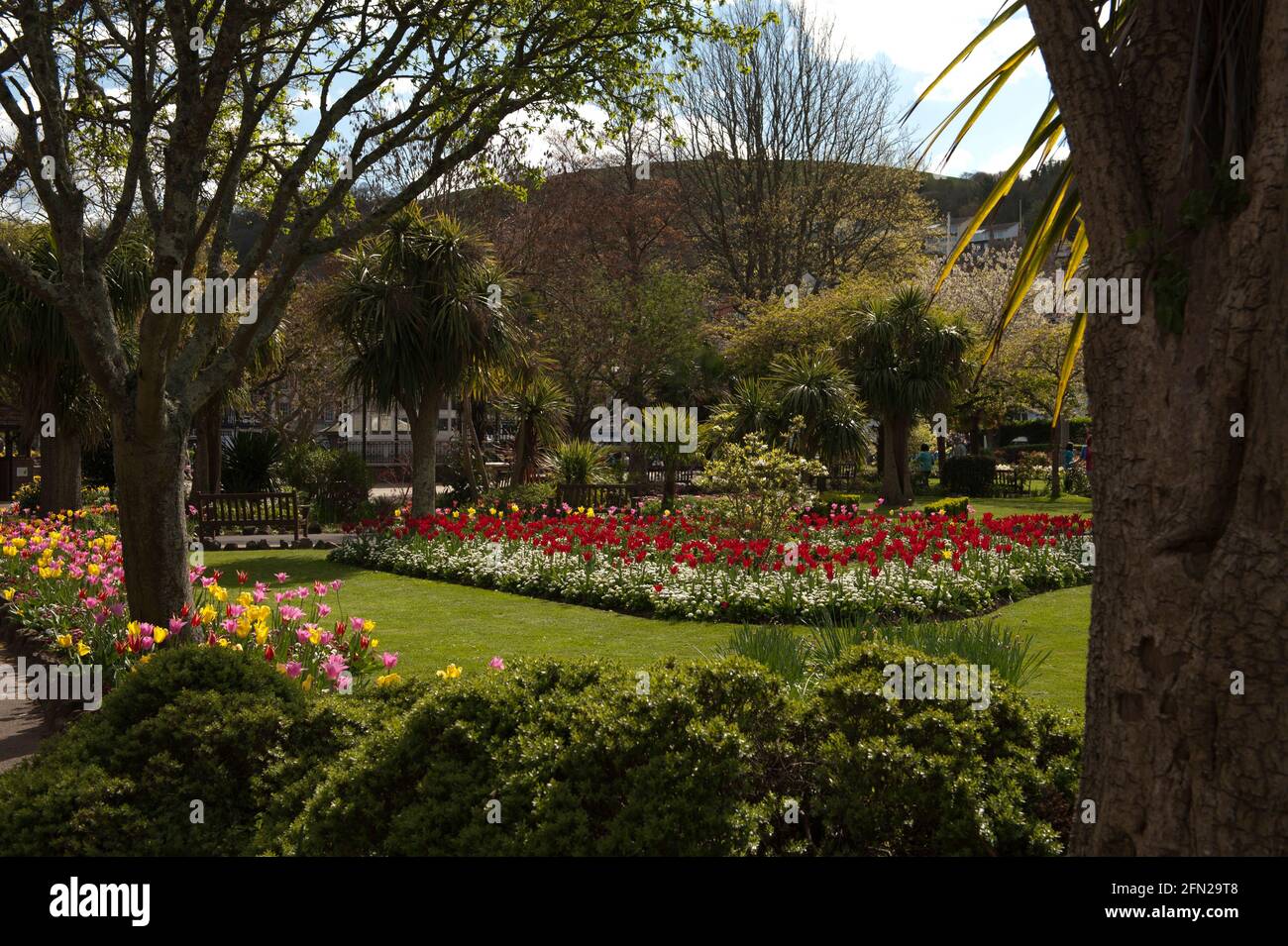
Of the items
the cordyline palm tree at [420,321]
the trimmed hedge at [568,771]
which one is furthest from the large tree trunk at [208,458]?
the trimmed hedge at [568,771]

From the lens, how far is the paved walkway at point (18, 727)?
538 centimetres

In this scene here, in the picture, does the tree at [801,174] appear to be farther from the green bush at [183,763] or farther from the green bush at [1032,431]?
the green bush at [183,763]

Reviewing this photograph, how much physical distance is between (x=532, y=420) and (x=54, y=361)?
8.34m

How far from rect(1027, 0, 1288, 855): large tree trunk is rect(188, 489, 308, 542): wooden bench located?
46.5 feet

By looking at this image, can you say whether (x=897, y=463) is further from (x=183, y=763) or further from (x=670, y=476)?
(x=183, y=763)

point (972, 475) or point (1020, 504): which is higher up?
point (972, 475)

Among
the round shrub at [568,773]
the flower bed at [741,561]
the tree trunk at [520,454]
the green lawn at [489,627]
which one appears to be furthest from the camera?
the tree trunk at [520,454]

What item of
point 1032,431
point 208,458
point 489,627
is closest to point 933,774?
point 489,627

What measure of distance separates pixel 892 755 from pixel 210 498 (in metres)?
13.9

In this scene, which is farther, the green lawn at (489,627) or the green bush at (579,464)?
the green bush at (579,464)

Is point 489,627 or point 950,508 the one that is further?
point 950,508

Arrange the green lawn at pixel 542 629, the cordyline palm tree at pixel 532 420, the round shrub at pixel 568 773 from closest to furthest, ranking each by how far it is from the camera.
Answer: the round shrub at pixel 568 773
the green lawn at pixel 542 629
the cordyline palm tree at pixel 532 420

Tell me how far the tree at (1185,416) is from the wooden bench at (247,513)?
46.5 feet

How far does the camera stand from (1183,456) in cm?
249
